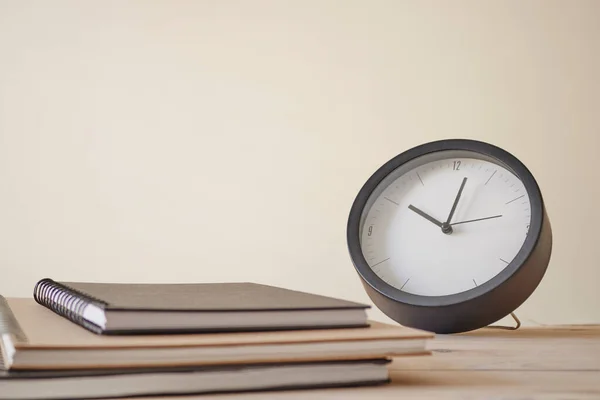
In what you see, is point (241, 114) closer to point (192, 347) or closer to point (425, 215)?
point (425, 215)

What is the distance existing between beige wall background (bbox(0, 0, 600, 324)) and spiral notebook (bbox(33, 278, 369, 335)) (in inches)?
52.8

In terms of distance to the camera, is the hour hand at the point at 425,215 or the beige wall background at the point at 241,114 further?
the beige wall background at the point at 241,114

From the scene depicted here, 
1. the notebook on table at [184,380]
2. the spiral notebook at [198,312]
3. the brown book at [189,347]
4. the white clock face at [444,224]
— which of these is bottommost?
the notebook on table at [184,380]

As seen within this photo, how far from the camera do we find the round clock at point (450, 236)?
3.51 ft

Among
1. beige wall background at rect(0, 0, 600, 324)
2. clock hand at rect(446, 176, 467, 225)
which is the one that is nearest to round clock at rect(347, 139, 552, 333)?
clock hand at rect(446, 176, 467, 225)

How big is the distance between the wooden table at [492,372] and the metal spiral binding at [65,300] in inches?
5.6

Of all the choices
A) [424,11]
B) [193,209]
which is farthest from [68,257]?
[424,11]

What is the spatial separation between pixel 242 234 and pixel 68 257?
0.48m

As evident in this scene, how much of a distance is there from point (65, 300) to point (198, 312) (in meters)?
0.20

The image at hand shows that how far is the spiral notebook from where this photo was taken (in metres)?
0.61

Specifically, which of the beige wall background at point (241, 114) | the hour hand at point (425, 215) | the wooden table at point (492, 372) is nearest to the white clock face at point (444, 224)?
the hour hand at point (425, 215)

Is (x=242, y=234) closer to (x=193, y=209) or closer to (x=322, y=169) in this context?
(x=193, y=209)

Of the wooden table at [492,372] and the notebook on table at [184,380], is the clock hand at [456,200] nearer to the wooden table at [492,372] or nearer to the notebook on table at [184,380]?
the wooden table at [492,372]

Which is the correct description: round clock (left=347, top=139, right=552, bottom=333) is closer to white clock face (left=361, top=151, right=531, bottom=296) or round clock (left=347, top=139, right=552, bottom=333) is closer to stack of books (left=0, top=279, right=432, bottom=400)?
white clock face (left=361, top=151, right=531, bottom=296)
